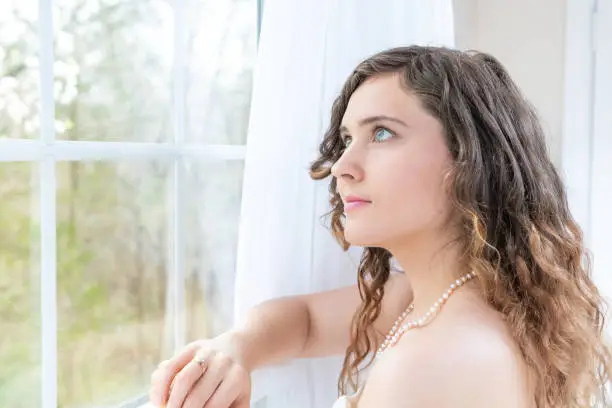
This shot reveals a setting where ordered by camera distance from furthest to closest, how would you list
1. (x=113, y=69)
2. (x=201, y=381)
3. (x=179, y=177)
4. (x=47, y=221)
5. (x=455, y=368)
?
1. (x=179, y=177)
2. (x=113, y=69)
3. (x=47, y=221)
4. (x=201, y=381)
5. (x=455, y=368)

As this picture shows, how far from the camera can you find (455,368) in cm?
80

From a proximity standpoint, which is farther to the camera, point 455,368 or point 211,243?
point 211,243

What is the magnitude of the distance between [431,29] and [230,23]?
40 cm

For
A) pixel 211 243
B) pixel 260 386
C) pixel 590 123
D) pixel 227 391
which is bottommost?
pixel 260 386

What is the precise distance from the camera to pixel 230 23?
1.32m

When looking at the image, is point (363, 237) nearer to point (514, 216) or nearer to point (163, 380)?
point (514, 216)

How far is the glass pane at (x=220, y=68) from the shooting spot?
126 centimetres

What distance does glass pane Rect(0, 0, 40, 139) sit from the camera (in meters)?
0.94

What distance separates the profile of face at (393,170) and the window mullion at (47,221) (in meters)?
0.43

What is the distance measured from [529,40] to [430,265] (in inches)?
42.1

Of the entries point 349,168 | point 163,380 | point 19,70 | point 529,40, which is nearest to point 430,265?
point 349,168

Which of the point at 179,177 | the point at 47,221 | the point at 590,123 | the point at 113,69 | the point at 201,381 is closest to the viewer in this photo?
the point at 201,381

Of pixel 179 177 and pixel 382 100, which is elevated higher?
pixel 382 100

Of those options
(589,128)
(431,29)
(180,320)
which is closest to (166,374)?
(180,320)
